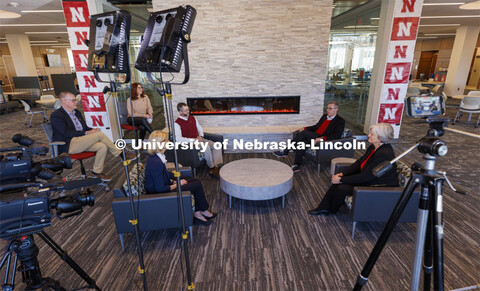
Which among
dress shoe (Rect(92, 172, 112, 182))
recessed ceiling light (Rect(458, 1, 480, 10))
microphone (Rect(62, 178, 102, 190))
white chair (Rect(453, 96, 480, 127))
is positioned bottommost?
dress shoe (Rect(92, 172, 112, 182))

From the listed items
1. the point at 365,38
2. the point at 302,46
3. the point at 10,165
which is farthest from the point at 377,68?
the point at 10,165

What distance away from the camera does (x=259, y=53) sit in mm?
5609

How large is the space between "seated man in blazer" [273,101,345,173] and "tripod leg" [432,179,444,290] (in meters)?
3.08

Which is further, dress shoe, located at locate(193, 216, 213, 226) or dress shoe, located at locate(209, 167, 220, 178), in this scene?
dress shoe, located at locate(209, 167, 220, 178)

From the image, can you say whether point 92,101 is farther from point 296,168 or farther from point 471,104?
point 471,104

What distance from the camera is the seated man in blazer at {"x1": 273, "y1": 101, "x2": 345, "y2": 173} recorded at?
4489 millimetres

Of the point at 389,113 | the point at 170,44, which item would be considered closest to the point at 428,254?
the point at 170,44

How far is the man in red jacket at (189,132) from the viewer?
4.38 meters

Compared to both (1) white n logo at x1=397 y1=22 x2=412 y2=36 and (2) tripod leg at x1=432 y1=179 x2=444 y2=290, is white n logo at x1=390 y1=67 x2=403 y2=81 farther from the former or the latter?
(2) tripod leg at x1=432 y1=179 x2=444 y2=290

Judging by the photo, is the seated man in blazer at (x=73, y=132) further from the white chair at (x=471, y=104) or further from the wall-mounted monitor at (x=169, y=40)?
the white chair at (x=471, y=104)

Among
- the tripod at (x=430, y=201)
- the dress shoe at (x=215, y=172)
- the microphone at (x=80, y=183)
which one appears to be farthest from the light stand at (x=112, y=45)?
the dress shoe at (x=215, y=172)

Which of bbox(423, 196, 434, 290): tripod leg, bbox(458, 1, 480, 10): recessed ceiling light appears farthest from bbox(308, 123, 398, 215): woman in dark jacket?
bbox(458, 1, 480, 10): recessed ceiling light

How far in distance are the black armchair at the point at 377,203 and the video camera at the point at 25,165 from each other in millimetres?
2715

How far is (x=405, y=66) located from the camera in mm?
5684
